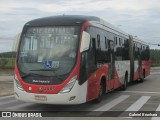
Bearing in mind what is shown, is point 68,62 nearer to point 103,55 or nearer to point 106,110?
point 106,110

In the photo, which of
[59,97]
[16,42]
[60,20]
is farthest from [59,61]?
[16,42]

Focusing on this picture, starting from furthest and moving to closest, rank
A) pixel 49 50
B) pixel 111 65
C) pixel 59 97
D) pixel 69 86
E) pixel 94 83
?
pixel 111 65 → pixel 94 83 → pixel 49 50 → pixel 69 86 → pixel 59 97

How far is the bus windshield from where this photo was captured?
12.1 meters

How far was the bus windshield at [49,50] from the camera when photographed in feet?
39.7

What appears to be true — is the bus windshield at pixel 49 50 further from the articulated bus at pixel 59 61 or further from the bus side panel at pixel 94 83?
the bus side panel at pixel 94 83

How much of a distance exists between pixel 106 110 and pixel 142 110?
49.9 inches

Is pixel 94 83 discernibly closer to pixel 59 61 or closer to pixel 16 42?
pixel 59 61

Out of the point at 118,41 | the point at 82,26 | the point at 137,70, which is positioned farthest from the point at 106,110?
the point at 137,70

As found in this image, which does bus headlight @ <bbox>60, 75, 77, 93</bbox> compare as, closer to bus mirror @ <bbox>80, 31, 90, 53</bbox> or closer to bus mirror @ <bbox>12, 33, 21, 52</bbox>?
bus mirror @ <bbox>80, 31, 90, 53</bbox>

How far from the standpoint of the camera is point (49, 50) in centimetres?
1241

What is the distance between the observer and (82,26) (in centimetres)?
1273

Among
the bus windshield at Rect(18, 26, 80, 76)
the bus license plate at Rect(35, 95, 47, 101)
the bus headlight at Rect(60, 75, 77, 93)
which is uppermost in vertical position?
the bus windshield at Rect(18, 26, 80, 76)

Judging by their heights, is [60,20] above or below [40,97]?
above

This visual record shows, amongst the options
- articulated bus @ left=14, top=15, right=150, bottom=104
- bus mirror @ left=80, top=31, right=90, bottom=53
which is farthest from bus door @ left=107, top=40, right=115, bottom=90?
bus mirror @ left=80, top=31, right=90, bottom=53
